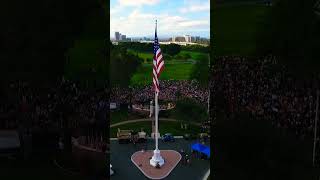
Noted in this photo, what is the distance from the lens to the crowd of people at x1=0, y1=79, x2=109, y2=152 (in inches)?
417

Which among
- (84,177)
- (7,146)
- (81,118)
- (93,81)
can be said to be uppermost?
(93,81)

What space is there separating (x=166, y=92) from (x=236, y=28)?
4727 millimetres

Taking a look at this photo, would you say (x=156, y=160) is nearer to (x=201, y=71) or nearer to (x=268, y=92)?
(x=201, y=71)

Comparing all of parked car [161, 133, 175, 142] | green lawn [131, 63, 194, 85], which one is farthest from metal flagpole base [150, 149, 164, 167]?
green lawn [131, 63, 194, 85]

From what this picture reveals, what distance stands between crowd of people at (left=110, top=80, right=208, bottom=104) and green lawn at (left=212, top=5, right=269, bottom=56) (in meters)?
3.36

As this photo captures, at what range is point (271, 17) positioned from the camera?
10.8 metres

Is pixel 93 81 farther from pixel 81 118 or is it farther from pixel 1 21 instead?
pixel 1 21

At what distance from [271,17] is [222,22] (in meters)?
1.30

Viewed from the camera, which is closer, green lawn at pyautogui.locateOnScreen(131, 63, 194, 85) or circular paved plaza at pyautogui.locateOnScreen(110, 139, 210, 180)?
circular paved plaza at pyautogui.locateOnScreen(110, 139, 210, 180)

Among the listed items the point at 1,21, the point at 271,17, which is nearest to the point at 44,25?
the point at 1,21

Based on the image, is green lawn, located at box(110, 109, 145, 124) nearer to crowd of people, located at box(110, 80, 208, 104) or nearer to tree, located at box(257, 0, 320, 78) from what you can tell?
crowd of people, located at box(110, 80, 208, 104)

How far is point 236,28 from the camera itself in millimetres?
11180

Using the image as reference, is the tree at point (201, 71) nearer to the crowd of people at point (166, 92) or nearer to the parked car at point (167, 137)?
the crowd of people at point (166, 92)

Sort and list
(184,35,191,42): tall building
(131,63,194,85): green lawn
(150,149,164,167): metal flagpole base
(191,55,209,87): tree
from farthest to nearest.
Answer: (131,63,194,85): green lawn, (191,55,209,87): tree, (184,35,191,42): tall building, (150,149,164,167): metal flagpole base
